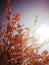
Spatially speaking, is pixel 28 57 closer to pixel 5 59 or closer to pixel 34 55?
pixel 34 55

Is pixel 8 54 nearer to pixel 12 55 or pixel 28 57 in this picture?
pixel 12 55

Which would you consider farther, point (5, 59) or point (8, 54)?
point (8, 54)

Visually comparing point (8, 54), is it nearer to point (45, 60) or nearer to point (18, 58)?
point (18, 58)

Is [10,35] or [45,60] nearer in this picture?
[45,60]

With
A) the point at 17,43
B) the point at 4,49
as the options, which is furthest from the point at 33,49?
the point at 4,49

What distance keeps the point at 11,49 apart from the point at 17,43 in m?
0.30

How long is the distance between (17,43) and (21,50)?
0.30 meters

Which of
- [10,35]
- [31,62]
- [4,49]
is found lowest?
[31,62]

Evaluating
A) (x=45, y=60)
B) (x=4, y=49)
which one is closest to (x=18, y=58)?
(x=4, y=49)

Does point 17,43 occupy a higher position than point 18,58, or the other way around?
point 17,43

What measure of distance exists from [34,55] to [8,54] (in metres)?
0.92

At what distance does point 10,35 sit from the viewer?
Result: 6043mm

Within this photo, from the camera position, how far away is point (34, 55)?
18.7 ft

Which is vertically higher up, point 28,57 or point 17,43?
point 17,43
